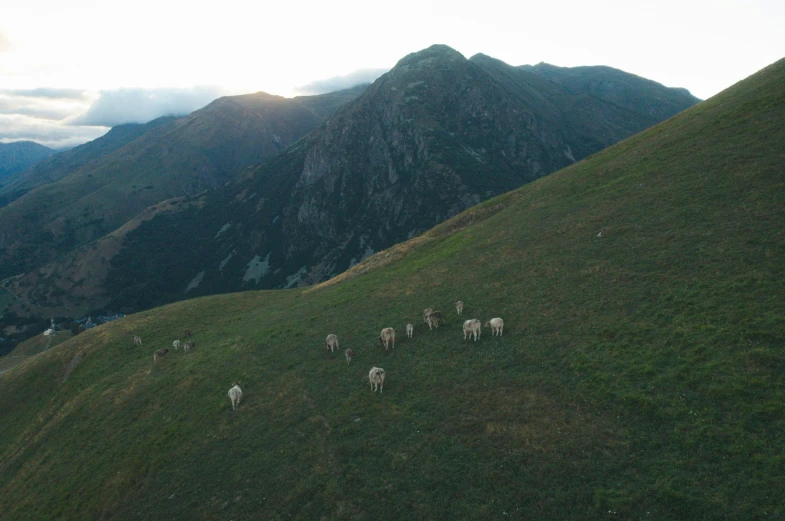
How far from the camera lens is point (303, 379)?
30.8 m

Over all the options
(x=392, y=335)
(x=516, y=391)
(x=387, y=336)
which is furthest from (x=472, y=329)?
(x=516, y=391)

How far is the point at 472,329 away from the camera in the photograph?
96.3 ft

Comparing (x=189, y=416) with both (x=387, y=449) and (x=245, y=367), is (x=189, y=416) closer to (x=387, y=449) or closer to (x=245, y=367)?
(x=245, y=367)

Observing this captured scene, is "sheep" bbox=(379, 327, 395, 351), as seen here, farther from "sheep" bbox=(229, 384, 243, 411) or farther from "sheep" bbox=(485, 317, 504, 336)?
"sheep" bbox=(229, 384, 243, 411)

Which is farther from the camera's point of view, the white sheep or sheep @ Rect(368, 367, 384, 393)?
the white sheep

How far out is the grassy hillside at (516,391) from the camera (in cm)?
1597

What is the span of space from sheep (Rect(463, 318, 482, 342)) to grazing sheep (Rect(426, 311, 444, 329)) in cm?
403

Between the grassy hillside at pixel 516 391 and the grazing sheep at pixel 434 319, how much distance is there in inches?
35.6

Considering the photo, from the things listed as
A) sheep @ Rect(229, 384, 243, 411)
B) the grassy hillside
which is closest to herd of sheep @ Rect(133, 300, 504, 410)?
sheep @ Rect(229, 384, 243, 411)

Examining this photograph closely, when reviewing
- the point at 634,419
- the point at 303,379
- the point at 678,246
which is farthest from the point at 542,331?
the point at 303,379

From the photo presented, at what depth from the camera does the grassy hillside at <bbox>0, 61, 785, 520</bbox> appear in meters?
16.0

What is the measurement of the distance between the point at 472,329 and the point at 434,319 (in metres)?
4.90

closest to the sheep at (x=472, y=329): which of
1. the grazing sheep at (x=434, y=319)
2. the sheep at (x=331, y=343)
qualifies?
the grazing sheep at (x=434, y=319)

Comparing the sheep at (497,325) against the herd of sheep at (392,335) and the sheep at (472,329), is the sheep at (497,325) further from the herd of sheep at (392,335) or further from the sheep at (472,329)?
the sheep at (472,329)
